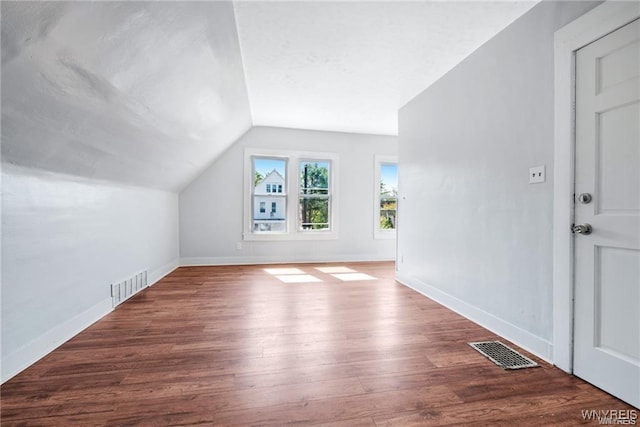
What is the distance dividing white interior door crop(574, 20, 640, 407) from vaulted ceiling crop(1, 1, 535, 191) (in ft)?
2.62

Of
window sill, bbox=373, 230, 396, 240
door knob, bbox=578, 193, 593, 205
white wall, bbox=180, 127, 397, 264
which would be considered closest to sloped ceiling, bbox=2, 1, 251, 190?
white wall, bbox=180, 127, 397, 264

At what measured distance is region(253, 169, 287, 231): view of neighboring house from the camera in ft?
16.8

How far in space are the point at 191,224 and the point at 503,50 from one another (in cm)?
467

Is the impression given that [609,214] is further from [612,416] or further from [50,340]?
[50,340]

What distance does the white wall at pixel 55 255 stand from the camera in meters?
1.61

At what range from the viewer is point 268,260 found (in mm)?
5086

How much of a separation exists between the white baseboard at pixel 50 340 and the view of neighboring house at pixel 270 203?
2732mm

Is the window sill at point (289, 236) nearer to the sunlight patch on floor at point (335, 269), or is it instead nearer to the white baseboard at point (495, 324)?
the sunlight patch on floor at point (335, 269)

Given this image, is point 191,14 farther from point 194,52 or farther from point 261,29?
point 261,29

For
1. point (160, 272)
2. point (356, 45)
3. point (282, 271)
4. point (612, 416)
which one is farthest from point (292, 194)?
point (612, 416)

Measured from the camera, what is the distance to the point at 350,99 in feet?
12.0

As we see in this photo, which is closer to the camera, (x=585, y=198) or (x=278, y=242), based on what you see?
(x=585, y=198)

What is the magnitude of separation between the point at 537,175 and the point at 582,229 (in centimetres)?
46

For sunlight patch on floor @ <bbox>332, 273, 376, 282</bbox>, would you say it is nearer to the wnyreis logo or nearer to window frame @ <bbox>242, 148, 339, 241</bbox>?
window frame @ <bbox>242, 148, 339, 241</bbox>
